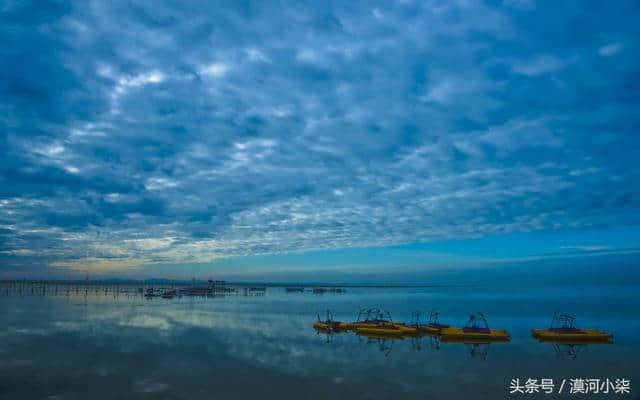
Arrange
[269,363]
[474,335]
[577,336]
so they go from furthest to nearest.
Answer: [474,335]
[577,336]
[269,363]

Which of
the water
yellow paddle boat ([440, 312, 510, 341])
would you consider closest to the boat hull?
the water

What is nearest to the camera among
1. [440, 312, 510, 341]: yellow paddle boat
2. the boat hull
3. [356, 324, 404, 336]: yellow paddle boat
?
the boat hull

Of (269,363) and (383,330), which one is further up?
(269,363)

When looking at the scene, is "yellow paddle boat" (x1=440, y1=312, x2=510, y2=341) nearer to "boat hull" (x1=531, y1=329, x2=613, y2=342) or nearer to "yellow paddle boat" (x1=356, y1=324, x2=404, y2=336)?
"boat hull" (x1=531, y1=329, x2=613, y2=342)

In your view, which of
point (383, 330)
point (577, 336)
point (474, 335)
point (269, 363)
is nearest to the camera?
point (269, 363)

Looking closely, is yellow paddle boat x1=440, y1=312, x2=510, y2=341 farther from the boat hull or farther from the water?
the boat hull

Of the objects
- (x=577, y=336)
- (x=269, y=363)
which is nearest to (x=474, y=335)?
(x=577, y=336)

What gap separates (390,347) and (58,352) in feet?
73.2

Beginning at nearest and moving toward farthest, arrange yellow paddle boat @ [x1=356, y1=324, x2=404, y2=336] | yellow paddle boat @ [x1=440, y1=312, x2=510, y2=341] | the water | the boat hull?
the water
the boat hull
yellow paddle boat @ [x1=440, y1=312, x2=510, y2=341]
yellow paddle boat @ [x1=356, y1=324, x2=404, y2=336]

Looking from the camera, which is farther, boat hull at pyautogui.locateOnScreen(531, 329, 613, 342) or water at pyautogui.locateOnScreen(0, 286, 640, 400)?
boat hull at pyautogui.locateOnScreen(531, 329, 613, 342)

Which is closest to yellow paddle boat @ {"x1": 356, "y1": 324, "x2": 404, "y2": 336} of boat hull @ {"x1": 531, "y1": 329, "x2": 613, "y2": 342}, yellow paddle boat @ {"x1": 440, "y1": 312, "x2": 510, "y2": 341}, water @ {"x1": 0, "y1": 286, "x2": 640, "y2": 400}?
water @ {"x1": 0, "y1": 286, "x2": 640, "y2": 400}

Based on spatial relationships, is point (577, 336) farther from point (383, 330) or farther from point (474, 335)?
point (383, 330)

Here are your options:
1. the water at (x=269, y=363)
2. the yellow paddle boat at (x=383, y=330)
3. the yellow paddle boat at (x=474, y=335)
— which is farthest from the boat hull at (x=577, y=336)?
the yellow paddle boat at (x=383, y=330)

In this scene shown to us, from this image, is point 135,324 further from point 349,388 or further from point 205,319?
point 349,388
